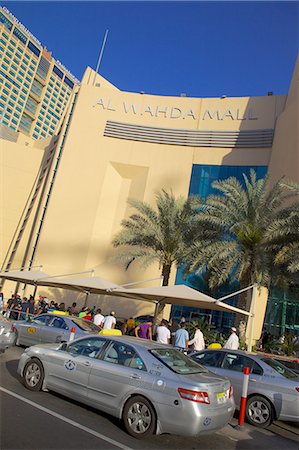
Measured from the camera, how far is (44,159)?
39.0 meters

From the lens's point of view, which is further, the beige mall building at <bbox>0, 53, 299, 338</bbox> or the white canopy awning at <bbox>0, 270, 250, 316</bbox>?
the beige mall building at <bbox>0, 53, 299, 338</bbox>

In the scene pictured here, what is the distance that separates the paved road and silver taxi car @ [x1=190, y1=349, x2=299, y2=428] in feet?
1.08

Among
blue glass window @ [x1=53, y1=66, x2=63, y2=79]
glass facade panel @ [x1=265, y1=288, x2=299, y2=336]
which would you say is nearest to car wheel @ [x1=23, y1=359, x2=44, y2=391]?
glass facade panel @ [x1=265, y1=288, x2=299, y2=336]

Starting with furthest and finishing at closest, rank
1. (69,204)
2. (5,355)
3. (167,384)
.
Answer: (69,204) < (5,355) < (167,384)

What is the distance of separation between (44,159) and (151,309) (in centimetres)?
2043

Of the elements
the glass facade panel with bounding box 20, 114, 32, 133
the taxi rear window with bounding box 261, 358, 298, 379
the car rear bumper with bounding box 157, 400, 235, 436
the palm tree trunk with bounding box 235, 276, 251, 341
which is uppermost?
the glass facade panel with bounding box 20, 114, 32, 133

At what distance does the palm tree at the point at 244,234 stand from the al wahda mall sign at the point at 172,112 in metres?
16.0

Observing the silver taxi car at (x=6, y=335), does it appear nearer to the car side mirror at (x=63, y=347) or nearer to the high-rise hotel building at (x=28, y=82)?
the car side mirror at (x=63, y=347)

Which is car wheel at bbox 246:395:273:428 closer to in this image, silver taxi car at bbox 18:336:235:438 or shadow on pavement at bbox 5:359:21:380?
silver taxi car at bbox 18:336:235:438

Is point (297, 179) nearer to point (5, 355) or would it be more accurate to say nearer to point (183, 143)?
point (183, 143)

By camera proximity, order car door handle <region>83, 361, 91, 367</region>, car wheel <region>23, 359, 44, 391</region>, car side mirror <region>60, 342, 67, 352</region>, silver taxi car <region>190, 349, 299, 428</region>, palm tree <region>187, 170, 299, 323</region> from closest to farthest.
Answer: car door handle <region>83, 361, 91, 367</region>
car wheel <region>23, 359, 44, 391</region>
car side mirror <region>60, 342, 67, 352</region>
silver taxi car <region>190, 349, 299, 428</region>
palm tree <region>187, 170, 299, 323</region>

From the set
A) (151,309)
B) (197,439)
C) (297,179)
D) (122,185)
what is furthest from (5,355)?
(122,185)

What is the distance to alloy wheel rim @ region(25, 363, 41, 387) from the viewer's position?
260 inches

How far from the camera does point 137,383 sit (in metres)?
5.35
